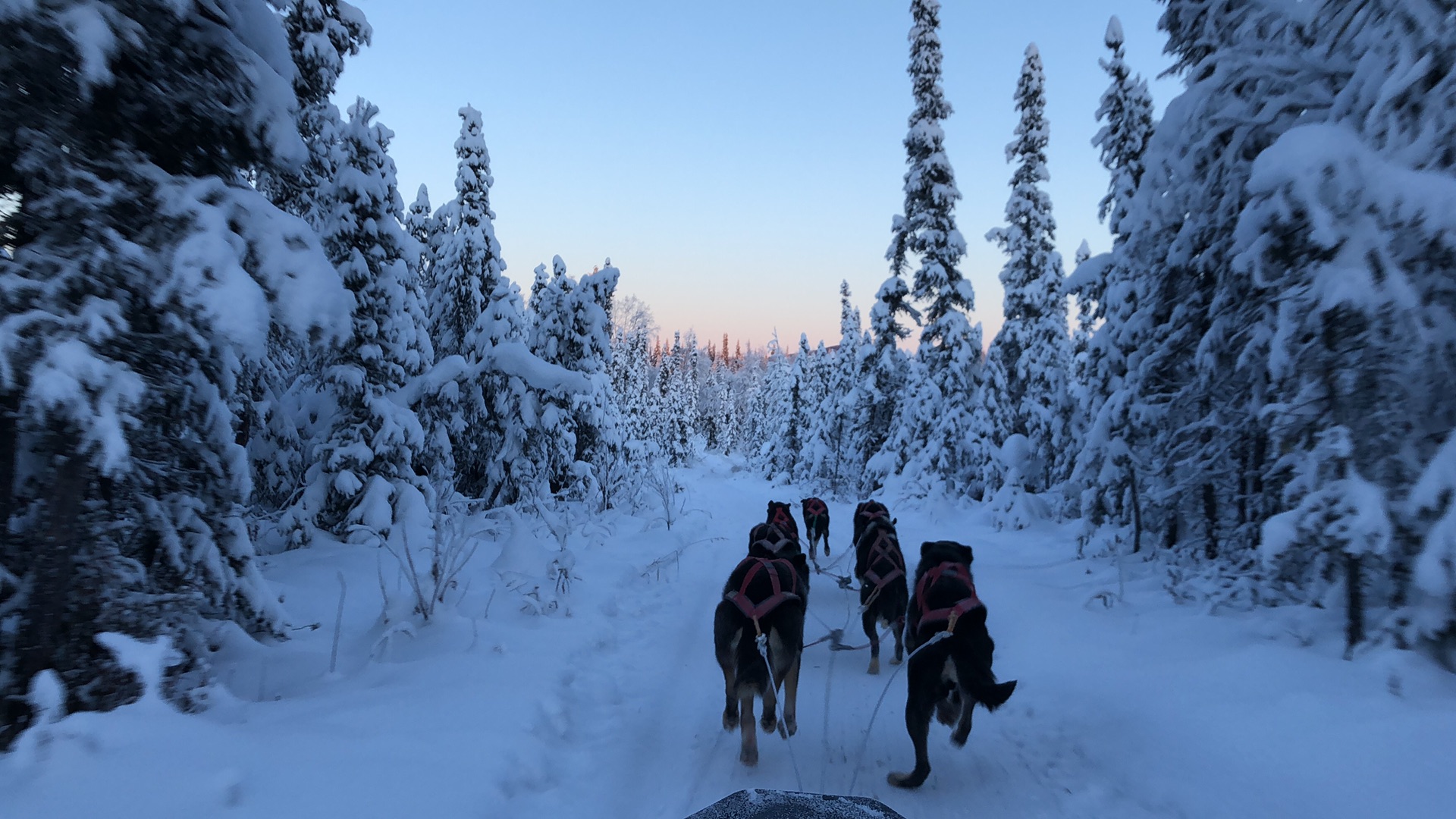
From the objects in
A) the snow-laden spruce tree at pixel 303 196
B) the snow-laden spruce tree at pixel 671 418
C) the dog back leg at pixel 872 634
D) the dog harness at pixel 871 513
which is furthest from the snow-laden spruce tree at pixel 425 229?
the snow-laden spruce tree at pixel 671 418

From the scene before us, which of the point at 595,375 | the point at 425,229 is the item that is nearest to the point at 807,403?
the point at 595,375

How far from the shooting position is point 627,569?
30.5ft

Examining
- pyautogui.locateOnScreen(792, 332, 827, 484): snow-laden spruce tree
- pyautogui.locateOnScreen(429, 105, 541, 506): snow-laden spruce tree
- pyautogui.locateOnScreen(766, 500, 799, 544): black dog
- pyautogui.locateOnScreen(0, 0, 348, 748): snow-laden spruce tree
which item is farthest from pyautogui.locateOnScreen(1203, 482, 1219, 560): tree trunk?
pyautogui.locateOnScreen(792, 332, 827, 484): snow-laden spruce tree

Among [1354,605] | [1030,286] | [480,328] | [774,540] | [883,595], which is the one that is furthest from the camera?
[1030,286]

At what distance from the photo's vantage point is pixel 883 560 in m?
6.16

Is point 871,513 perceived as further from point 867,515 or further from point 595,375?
point 595,375

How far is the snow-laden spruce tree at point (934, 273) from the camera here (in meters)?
18.2

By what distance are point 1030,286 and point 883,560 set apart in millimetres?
15577

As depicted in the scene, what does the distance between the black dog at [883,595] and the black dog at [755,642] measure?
157cm

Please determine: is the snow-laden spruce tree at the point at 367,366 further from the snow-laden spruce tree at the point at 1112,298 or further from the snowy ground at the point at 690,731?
the snow-laden spruce tree at the point at 1112,298

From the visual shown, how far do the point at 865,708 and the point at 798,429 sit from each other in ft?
112

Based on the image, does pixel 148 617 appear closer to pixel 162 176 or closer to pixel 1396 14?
pixel 162 176

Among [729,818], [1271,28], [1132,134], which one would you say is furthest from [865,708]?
[1132,134]

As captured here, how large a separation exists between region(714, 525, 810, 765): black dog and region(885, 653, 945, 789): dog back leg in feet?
2.81
